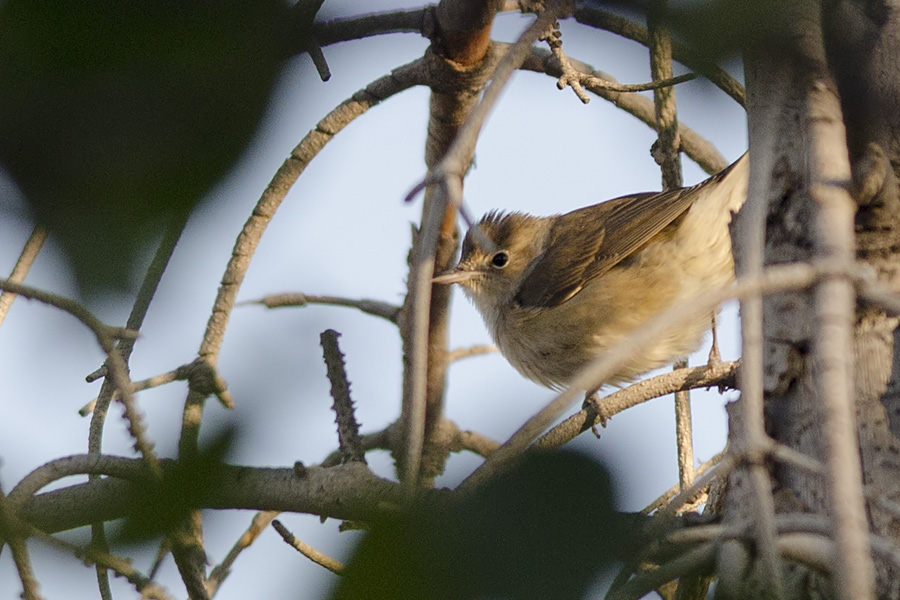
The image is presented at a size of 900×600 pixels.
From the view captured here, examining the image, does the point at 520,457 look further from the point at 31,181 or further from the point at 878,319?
the point at 878,319

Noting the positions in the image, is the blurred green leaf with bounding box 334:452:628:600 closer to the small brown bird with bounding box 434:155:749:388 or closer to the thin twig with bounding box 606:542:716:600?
the thin twig with bounding box 606:542:716:600

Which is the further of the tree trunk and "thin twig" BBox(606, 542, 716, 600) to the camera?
the tree trunk

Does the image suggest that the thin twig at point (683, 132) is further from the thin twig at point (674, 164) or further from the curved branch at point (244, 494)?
the curved branch at point (244, 494)

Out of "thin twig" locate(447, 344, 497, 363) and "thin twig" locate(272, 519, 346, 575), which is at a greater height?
"thin twig" locate(447, 344, 497, 363)

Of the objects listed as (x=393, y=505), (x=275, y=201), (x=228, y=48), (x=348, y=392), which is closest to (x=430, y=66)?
(x=275, y=201)

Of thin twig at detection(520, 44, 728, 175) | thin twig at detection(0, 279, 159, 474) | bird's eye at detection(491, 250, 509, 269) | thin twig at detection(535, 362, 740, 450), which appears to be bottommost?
thin twig at detection(0, 279, 159, 474)

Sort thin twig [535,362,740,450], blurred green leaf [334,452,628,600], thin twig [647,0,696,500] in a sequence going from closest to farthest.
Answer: blurred green leaf [334,452,628,600] < thin twig [535,362,740,450] < thin twig [647,0,696,500]

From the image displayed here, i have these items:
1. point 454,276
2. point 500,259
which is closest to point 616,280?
point 454,276

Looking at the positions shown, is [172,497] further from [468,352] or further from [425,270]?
[468,352]

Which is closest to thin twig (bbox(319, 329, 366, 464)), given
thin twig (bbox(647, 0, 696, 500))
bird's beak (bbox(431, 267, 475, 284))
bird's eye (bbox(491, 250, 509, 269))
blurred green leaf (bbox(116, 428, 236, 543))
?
thin twig (bbox(647, 0, 696, 500))
